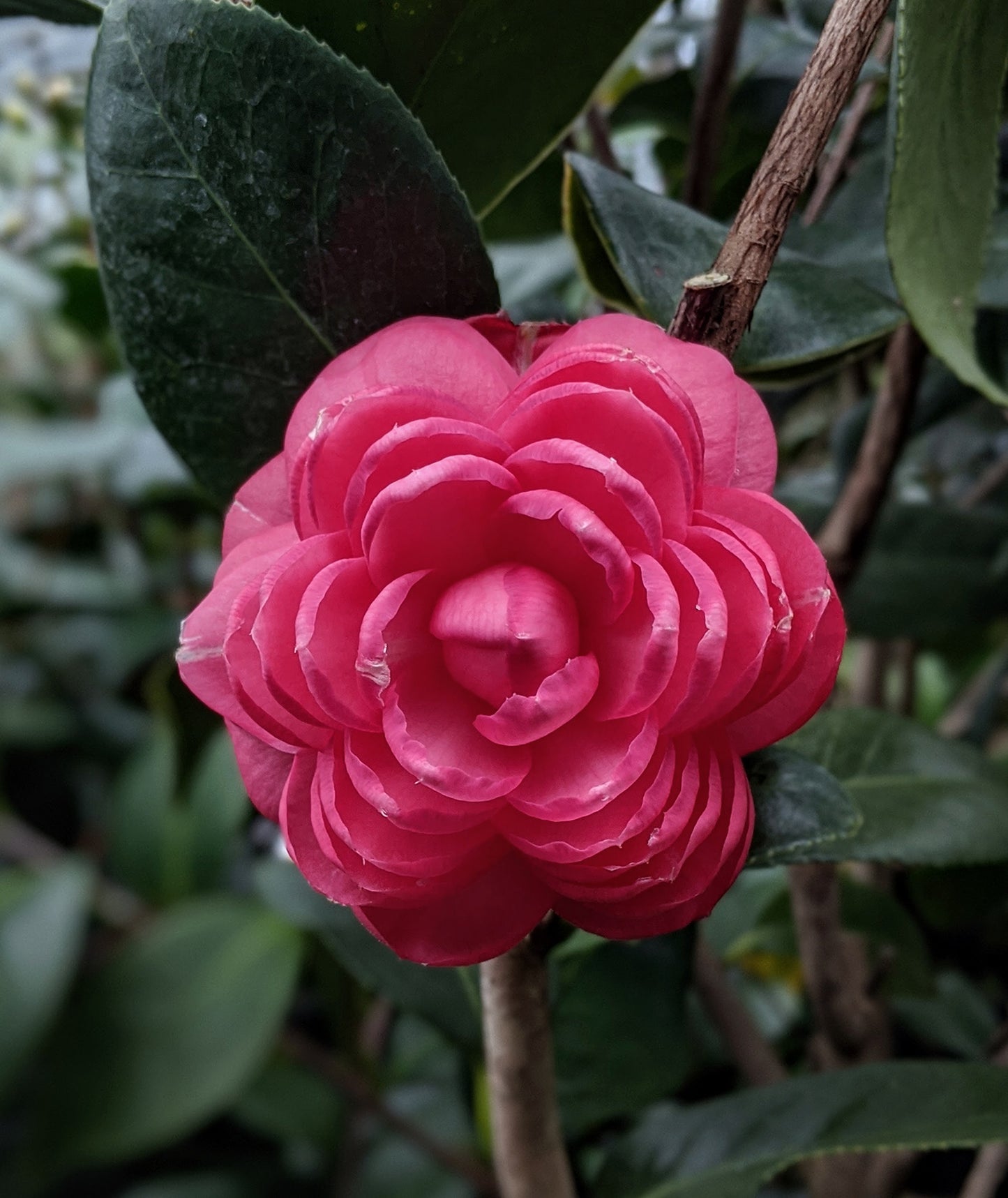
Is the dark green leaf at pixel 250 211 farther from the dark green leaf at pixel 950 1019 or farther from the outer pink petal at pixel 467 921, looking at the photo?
the dark green leaf at pixel 950 1019

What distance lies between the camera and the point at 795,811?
1.19 ft

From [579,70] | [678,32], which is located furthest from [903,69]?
[678,32]

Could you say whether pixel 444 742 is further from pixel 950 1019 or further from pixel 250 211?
pixel 950 1019

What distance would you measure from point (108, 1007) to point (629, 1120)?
2.11 ft

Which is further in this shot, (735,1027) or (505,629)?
(735,1027)

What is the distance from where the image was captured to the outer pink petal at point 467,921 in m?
0.33

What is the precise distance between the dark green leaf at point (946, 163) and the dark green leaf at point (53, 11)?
12.7 inches

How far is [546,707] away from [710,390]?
11 centimetres

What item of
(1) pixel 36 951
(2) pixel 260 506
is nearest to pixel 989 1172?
(2) pixel 260 506

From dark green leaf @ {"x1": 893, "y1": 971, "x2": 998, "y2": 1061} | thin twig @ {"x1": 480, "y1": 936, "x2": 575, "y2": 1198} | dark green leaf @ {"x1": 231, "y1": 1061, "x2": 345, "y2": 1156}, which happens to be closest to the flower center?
thin twig @ {"x1": 480, "y1": 936, "x2": 575, "y2": 1198}

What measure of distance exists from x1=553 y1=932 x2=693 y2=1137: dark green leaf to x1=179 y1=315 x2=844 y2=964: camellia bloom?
29 cm

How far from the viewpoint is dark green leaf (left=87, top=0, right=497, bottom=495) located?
0.36 m

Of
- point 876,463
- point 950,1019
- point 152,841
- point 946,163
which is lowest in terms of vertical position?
point 152,841

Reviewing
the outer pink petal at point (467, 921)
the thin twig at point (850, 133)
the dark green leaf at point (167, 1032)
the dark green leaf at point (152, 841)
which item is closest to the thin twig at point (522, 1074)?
the outer pink petal at point (467, 921)
